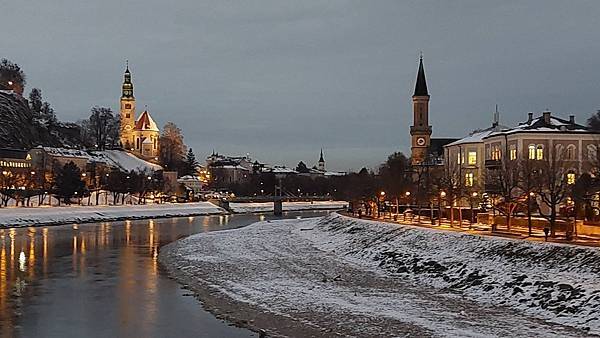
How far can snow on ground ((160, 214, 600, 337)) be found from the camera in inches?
894

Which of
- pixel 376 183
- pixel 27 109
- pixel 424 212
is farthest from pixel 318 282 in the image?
pixel 27 109

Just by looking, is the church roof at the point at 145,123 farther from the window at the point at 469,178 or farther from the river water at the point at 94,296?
the river water at the point at 94,296

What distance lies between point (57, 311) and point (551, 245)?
65.5ft

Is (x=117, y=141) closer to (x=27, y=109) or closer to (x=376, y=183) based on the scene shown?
(x=27, y=109)

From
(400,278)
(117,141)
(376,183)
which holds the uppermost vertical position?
(117,141)

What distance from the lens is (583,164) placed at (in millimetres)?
58750

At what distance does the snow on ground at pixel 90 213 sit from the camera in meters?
75.7

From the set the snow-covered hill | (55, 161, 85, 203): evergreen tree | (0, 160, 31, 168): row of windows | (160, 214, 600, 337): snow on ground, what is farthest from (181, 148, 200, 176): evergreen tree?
(160, 214, 600, 337): snow on ground

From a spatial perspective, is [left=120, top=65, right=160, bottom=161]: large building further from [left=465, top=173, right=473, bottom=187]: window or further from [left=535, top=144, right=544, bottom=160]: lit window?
[left=535, top=144, right=544, bottom=160]: lit window

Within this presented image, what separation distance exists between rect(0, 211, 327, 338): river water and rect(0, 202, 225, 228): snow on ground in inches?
1015

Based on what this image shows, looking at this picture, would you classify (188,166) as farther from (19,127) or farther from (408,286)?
(408,286)

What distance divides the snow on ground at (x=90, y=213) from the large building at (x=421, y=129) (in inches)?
1289

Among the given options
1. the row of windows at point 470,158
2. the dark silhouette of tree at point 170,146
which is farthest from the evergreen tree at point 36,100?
the row of windows at point 470,158

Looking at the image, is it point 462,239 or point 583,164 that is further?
point 583,164
